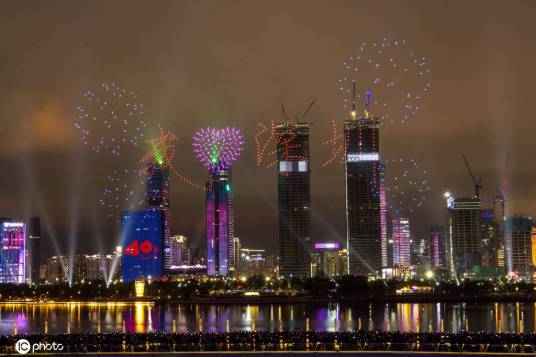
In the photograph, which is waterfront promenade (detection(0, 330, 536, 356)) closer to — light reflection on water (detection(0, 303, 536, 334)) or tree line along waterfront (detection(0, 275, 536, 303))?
light reflection on water (detection(0, 303, 536, 334))

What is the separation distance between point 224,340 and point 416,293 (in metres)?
138

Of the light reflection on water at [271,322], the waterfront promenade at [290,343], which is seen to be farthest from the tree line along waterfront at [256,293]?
the waterfront promenade at [290,343]

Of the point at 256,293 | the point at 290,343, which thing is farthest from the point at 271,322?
the point at 256,293

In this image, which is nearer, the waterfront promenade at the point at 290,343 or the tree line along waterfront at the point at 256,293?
the waterfront promenade at the point at 290,343

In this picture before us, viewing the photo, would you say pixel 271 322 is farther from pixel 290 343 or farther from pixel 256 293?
pixel 256 293

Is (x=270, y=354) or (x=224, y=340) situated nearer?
(x=270, y=354)

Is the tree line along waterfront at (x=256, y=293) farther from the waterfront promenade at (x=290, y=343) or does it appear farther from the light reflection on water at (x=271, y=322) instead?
the waterfront promenade at (x=290, y=343)

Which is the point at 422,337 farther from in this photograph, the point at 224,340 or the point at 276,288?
the point at 276,288

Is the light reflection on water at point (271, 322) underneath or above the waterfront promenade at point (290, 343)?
underneath

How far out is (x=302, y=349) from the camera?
5147cm

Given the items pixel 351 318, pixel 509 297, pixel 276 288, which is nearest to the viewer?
pixel 351 318

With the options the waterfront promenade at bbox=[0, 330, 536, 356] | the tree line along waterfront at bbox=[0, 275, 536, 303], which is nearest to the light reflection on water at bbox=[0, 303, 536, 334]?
the waterfront promenade at bbox=[0, 330, 536, 356]

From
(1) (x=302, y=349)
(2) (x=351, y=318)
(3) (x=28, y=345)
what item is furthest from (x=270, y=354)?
(2) (x=351, y=318)

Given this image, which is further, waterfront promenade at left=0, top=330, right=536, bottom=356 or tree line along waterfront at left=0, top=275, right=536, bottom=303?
tree line along waterfront at left=0, top=275, right=536, bottom=303
